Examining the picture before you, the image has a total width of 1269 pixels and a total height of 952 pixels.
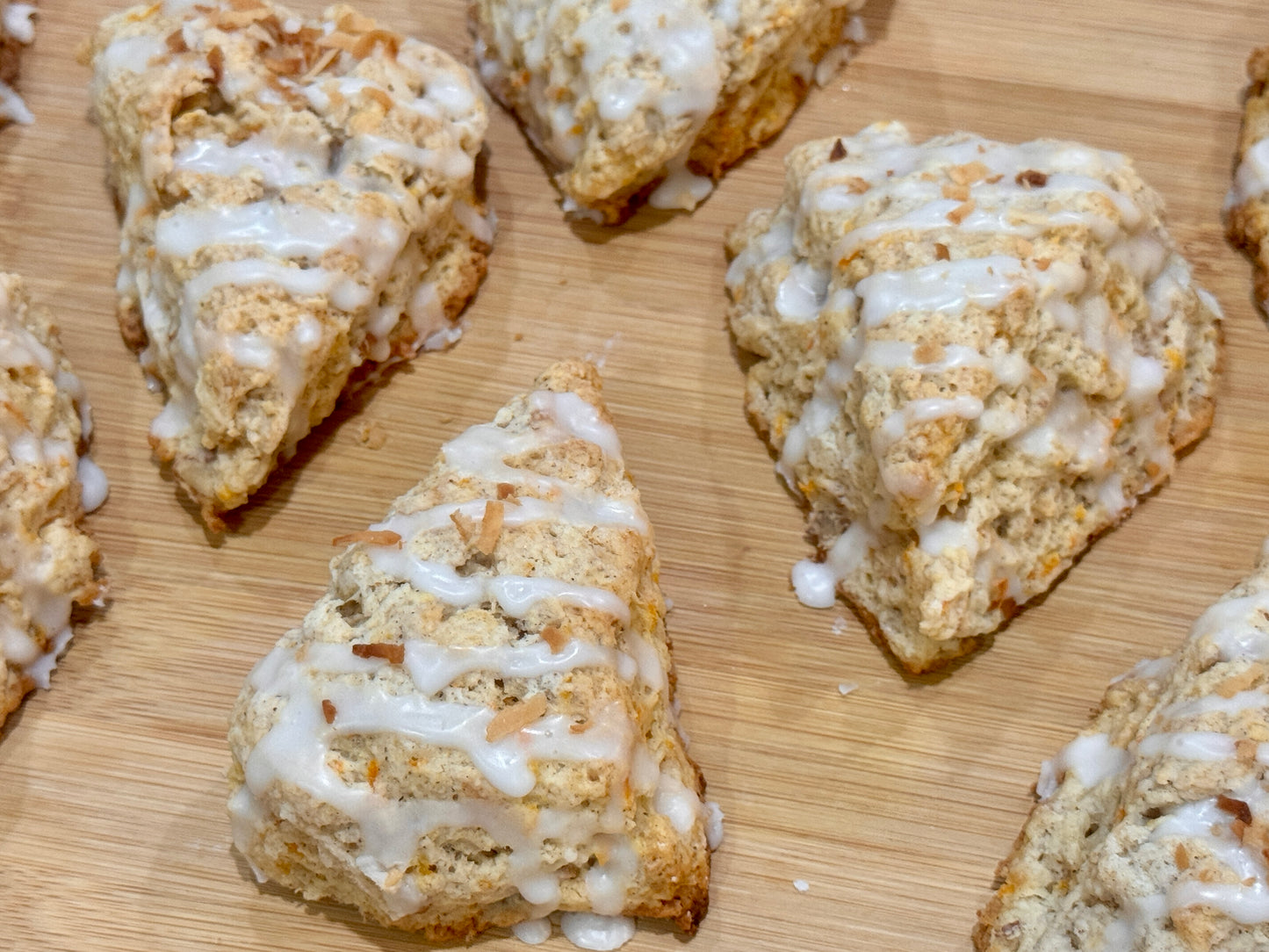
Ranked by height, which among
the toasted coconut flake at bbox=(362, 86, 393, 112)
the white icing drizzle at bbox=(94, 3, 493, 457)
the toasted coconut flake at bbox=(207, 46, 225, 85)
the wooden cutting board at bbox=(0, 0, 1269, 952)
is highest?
the toasted coconut flake at bbox=(207, 46, 225, 85)

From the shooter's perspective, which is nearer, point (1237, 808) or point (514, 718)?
point (1237, 808)

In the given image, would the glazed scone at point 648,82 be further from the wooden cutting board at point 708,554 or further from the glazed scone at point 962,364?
the glazed scone at point 962,364

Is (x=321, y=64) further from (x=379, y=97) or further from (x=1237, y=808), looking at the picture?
(x=1237, y=808)

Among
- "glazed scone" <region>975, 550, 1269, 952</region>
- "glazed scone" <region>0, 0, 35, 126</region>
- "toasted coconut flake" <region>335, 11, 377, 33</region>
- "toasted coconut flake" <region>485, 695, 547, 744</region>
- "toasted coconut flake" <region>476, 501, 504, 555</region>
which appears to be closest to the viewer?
"glazed scone" <region>975, 550, 1269, 952</region>

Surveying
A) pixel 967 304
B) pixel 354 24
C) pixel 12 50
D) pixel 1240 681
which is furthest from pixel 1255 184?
pixel 12 50

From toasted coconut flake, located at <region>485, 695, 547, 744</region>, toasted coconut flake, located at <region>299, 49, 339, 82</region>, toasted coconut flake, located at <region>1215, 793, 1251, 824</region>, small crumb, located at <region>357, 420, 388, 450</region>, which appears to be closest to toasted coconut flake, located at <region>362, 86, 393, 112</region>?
toasted coconut flake, located at <region>299, 49, 339, 82</region>

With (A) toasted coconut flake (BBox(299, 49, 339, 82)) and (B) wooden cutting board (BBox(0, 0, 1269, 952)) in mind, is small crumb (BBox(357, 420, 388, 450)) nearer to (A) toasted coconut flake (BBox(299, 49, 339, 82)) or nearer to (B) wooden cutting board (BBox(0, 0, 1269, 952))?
(B) wooden cutting board (BBox(0, 0, 1269, 952))

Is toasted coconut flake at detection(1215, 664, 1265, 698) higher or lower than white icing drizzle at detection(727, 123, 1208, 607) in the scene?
lower
